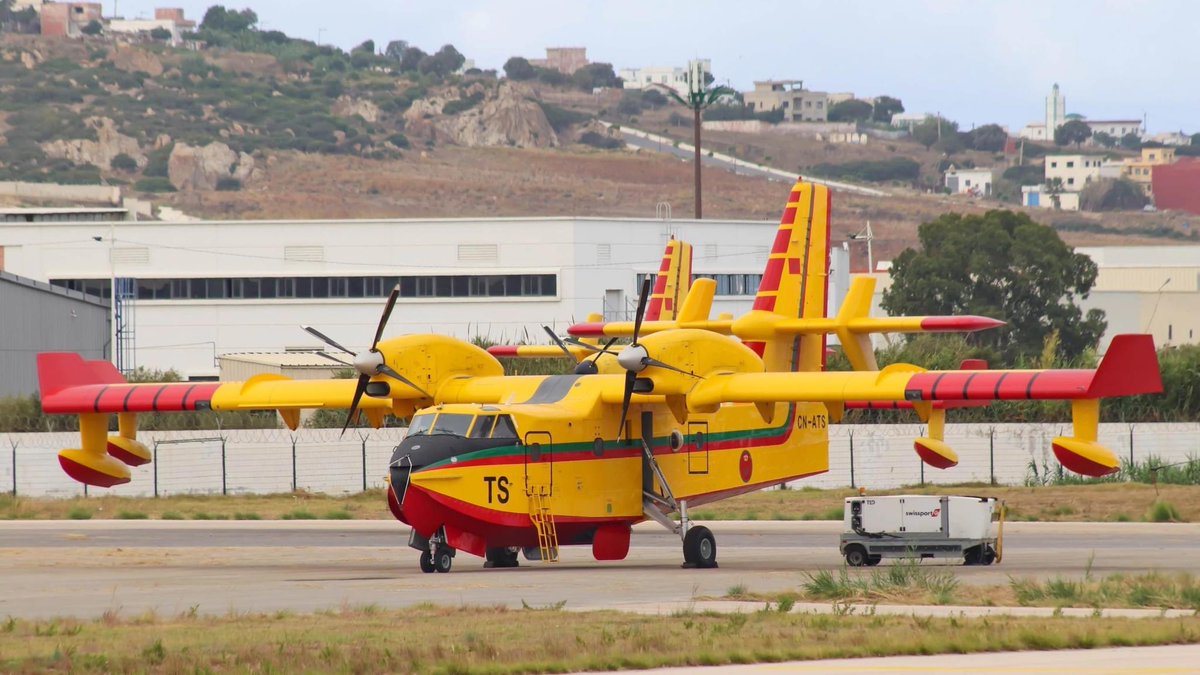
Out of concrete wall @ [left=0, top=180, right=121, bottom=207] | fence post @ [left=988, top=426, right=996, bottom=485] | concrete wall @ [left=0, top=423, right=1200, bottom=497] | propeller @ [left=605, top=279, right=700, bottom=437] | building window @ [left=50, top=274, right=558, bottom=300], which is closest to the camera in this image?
propeller @ [left=605, top=279, right=700, bottom=437]

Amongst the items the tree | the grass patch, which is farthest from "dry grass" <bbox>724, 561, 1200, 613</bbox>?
the tree

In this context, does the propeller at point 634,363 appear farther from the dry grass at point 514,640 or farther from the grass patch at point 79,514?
the grass patch at point 79,514

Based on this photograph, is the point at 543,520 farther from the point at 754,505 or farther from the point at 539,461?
the point at 754,505

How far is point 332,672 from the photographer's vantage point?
15.9 m

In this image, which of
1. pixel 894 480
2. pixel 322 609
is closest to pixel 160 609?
pixel 322 609

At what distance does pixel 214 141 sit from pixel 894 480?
156963 millimetres

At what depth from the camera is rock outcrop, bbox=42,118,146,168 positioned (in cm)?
19200

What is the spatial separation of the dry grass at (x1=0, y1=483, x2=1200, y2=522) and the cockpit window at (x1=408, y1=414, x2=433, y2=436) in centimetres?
1631

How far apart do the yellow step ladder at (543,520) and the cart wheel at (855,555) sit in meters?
5.25

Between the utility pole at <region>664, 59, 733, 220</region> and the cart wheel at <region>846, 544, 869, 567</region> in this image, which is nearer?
the cart wheel at <region>846, 544, 869, 567</region>

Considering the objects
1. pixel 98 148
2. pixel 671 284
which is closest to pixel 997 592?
pixel 671 284

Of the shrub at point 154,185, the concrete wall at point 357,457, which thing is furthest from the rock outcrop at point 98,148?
the concrete wall at point 357,457

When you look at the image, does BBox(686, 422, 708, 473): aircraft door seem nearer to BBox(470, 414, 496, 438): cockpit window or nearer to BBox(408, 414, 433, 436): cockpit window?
BBox(470, 414, 496, 438): cockpit window

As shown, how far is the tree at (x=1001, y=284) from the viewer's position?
90062 millimetres
